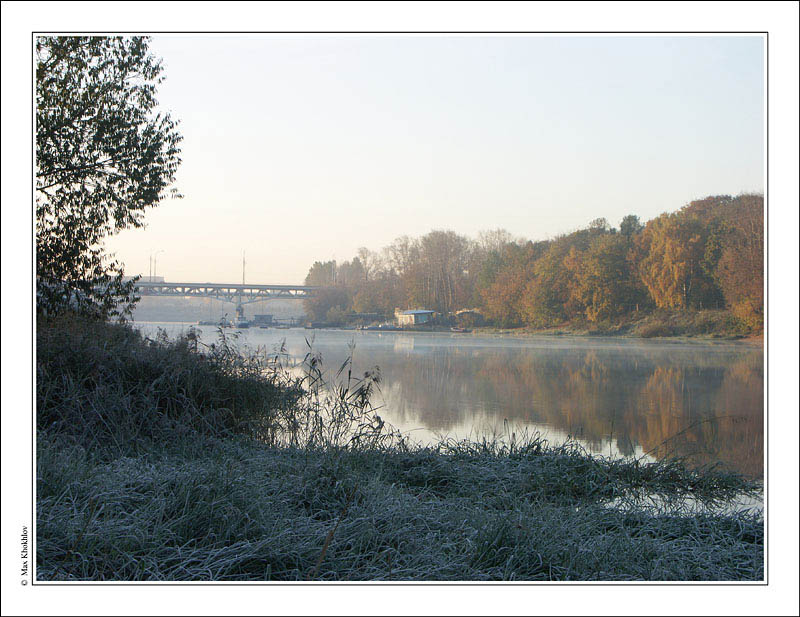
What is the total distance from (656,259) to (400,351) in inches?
186

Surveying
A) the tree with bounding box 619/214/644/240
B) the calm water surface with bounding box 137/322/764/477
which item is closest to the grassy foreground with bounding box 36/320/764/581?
the calm water surface with bounding box 137/322/764/477

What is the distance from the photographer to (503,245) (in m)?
9.20

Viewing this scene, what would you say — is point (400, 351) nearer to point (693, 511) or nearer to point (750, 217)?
point (750, 217)

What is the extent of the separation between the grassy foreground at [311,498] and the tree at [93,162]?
0.95 m

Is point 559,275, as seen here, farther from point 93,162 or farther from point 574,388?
point 93,162

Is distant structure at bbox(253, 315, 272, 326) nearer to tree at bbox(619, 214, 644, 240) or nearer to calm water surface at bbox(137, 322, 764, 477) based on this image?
calm water surface at bbox(137, 322, 764, 477)

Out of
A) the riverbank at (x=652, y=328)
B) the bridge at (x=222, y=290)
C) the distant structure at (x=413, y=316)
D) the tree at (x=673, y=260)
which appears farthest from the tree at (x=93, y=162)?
the tree at (x=673, y=260)

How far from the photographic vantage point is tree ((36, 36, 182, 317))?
562 cm

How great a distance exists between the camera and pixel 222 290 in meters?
7.33

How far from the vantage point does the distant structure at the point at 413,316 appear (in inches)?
385

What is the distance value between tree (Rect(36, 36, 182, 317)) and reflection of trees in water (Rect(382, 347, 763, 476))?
3.20 meters

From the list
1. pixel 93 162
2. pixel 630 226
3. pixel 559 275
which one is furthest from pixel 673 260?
pixel 93 162

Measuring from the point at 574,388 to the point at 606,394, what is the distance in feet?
1.47

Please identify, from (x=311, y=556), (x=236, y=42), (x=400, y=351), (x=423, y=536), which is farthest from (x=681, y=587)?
(x=400, y=351)
